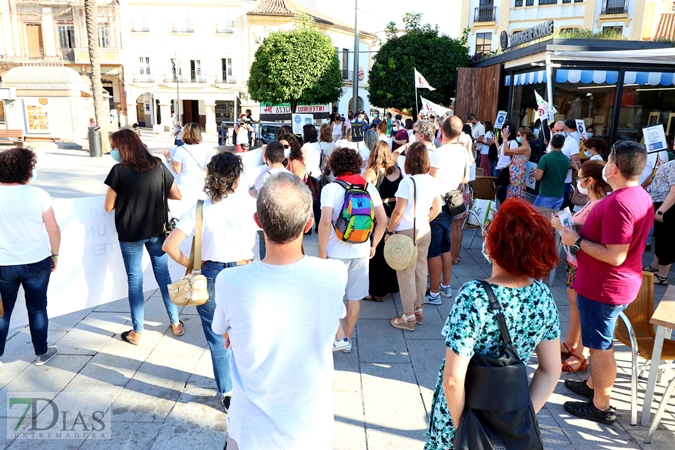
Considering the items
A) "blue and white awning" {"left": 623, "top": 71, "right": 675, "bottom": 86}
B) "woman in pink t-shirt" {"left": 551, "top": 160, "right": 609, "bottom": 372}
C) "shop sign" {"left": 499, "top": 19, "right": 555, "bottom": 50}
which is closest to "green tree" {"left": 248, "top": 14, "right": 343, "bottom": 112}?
"shop sign" {"left": 499, "top": 19, "right": 555, "bottom": 50}

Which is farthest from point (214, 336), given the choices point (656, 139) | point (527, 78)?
point (527, 78)

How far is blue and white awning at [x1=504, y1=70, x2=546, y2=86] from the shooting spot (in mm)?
10672

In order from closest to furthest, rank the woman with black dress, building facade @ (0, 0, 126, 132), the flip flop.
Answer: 1. the flip flop
2. the woman with black dress
3. building facade @ (0, 0, 126, 132)

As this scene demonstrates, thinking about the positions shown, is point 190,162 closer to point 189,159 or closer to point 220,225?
point 189,159

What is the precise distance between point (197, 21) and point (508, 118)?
31975 mm

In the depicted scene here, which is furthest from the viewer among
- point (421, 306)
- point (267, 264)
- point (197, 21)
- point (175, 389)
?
point (197, 21)

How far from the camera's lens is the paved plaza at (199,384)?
3111mm

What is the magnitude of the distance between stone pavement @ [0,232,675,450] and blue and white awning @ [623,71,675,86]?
26.2 feet

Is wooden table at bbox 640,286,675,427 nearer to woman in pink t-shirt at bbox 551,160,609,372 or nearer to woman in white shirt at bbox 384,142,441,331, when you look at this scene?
woman in pink t-shirt at bbox 551,160,609,372

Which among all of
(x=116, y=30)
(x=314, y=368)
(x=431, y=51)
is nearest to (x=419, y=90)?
(x=431, y=51)

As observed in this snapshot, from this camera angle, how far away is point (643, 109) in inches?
485

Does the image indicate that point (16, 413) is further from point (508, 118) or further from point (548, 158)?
point (508, 118)

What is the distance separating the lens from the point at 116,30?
126ft

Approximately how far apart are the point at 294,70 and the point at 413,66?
5.95m
